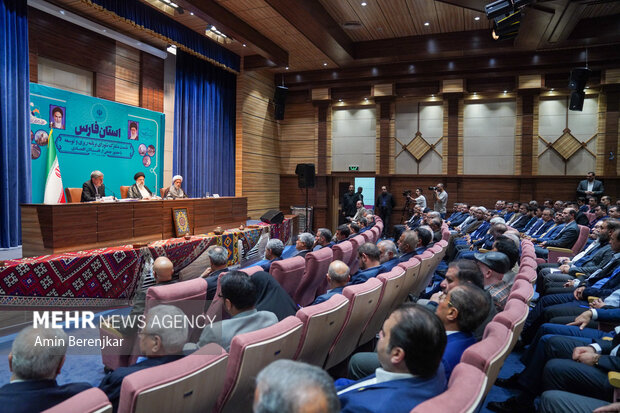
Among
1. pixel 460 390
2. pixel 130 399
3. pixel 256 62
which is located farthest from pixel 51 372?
pixel 256 62

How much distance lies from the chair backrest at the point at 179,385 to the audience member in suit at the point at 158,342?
18 cm

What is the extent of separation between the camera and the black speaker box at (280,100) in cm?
1116

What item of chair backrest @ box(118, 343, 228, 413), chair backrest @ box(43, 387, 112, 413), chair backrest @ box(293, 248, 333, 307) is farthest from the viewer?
chair backrest @ box(293, 248, 333, 307)

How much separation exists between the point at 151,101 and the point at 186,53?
1480 mm

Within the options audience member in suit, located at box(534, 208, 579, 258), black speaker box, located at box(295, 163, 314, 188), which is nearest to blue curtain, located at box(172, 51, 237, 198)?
black speaker box, located at box(295, 163, 314, 188)

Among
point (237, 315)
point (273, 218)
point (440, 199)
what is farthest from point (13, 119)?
point (440, 199)

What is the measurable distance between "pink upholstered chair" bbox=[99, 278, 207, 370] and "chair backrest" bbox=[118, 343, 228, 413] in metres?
0.86

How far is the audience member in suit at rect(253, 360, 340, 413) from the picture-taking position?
0.85 m

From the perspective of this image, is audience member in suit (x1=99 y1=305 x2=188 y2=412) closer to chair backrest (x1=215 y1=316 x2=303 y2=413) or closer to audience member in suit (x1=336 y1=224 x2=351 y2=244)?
chair backrest (x1=215 y1=316 x2=303 y2=413)

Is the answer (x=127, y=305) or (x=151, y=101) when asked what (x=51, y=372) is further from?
(x=151, y=101)

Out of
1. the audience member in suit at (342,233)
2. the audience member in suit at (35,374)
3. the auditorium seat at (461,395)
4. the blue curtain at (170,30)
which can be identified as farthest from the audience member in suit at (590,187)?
the audience member in suit at (35,374)

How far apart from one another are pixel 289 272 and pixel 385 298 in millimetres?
789

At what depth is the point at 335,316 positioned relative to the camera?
206 cm

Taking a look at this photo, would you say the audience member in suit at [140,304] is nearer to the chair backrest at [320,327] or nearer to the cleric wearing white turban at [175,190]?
the chair backrest at [320,327]
